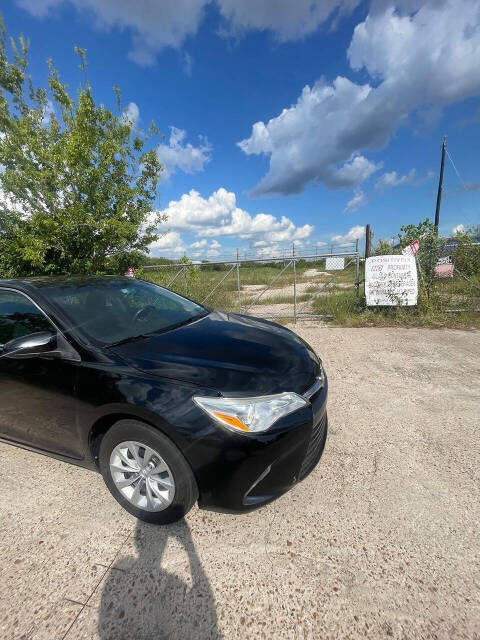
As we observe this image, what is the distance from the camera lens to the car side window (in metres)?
2.21

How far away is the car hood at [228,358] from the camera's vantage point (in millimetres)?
1799

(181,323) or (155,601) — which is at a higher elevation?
(181,323)

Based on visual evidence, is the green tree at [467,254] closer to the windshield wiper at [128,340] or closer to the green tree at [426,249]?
the green tree at [426,249]

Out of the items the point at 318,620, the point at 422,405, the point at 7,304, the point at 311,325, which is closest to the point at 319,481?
the point at 318,620

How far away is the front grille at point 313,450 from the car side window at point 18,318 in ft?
6.35

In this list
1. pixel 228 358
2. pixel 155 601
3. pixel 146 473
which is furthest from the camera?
pixel 228 358

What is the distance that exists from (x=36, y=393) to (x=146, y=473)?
3.28 feet

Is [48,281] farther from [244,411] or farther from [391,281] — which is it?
[391,281]

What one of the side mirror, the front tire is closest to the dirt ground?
the front tire

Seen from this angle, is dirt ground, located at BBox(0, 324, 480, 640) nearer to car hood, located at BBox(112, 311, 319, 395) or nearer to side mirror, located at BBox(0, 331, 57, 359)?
car hood, located at BBox(112, 311, 319, 395)

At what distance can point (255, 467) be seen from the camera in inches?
64.8

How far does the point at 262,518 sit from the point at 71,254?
6.07m

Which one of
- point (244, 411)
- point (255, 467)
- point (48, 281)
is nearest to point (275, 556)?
point (255, 467)

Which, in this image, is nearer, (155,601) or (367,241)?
(155,601)
